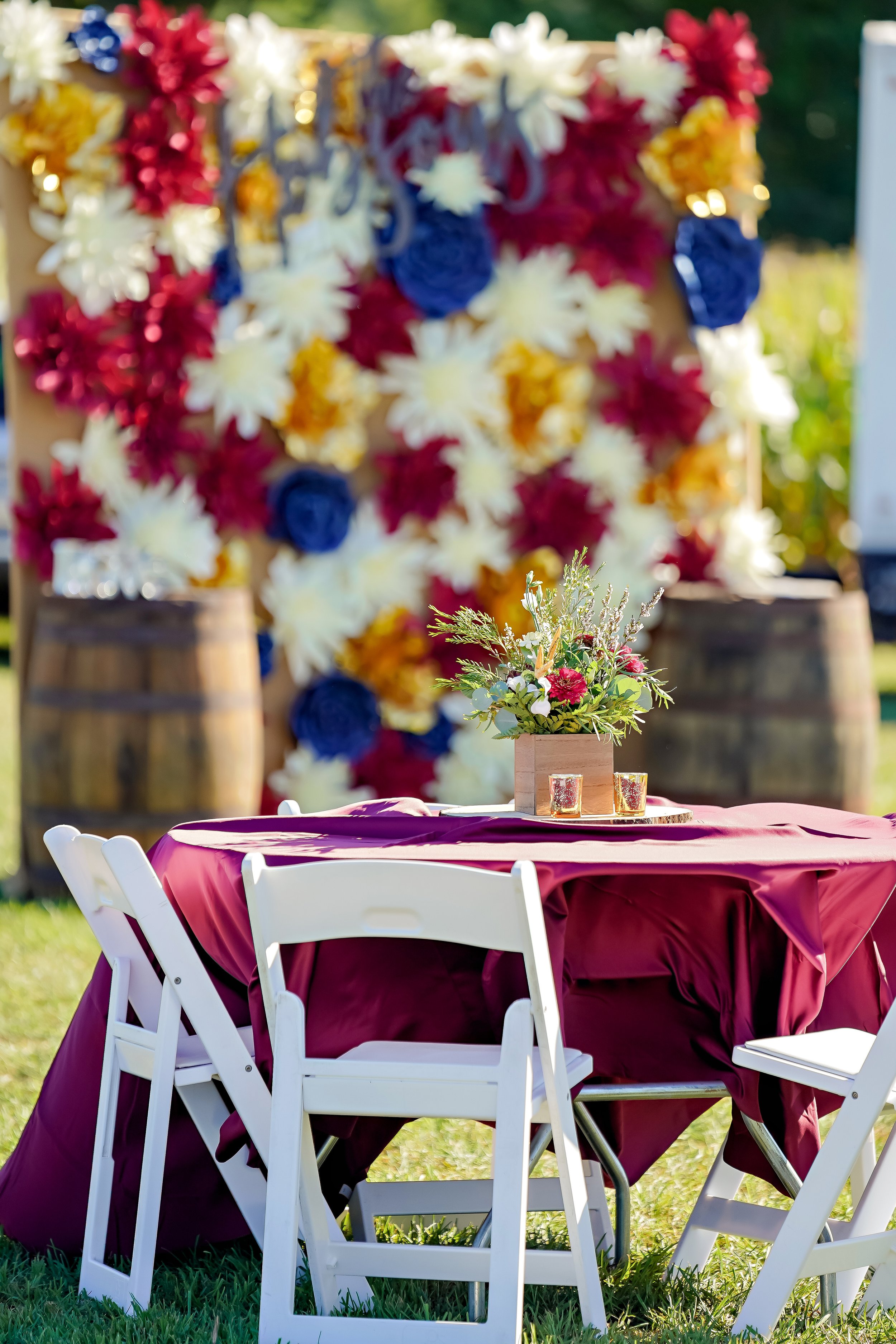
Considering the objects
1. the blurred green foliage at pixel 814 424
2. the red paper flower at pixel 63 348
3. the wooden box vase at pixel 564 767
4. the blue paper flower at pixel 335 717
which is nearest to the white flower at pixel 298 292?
the red paper flower at pixel 63 348

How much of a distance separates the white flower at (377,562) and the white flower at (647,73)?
1664mm

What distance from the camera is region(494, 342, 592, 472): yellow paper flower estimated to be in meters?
6.10

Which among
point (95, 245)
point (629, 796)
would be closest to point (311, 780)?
point (95, 245)

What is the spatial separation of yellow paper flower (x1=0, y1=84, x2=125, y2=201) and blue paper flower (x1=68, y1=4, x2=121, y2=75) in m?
0.09

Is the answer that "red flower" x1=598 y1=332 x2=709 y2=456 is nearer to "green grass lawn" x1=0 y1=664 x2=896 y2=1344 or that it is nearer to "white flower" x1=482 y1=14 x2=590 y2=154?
"white flower" x1=482 y1=14 x2=590 y2=154

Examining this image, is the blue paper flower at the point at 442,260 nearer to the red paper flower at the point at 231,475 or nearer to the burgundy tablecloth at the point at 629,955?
the red paper flower at the point at 231,475

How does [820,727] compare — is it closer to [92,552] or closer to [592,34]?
[92,552]

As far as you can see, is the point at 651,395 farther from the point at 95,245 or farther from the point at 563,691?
the point at 563,691

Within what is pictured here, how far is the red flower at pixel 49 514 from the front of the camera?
546cm

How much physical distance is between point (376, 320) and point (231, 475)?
2.33ft

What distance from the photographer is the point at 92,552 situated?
17.8 feet

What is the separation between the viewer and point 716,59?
6133 millimetres

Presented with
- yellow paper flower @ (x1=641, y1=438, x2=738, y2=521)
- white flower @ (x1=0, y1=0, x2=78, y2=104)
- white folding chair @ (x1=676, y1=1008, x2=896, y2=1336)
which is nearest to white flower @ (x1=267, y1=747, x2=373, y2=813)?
yellow paper flower @ (x1=641, y1=438, x2=738, y2=521)

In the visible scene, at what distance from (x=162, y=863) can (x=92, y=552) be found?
8.95 ft
